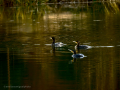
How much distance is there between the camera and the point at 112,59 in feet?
47.4

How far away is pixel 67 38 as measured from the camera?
21453 millimetres

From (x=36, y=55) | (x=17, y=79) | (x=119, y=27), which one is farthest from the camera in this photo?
(x=119, y=27)

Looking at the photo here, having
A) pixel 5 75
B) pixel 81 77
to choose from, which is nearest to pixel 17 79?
pixel 5 75

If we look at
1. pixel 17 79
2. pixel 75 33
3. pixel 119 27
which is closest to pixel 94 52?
pixel 17 79

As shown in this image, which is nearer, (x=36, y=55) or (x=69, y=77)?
(x=69, y=77)

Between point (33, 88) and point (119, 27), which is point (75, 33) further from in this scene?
point (33, 88)

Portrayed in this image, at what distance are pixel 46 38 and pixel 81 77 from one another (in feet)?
33.6

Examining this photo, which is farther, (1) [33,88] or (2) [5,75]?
(2) [5,75]

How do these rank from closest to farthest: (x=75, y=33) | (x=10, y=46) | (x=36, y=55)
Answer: (x=36, y=55) → (x=10, y=46) → (x=75, y=33)

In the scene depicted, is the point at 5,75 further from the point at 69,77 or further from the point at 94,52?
the point at 94,52

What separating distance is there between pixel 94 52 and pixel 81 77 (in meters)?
4.81

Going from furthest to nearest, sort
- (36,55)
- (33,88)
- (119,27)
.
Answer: (119,27), (36,55), (33,88)

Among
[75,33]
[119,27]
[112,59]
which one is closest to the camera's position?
[112,59]

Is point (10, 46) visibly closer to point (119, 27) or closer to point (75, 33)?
point (75, 33)
